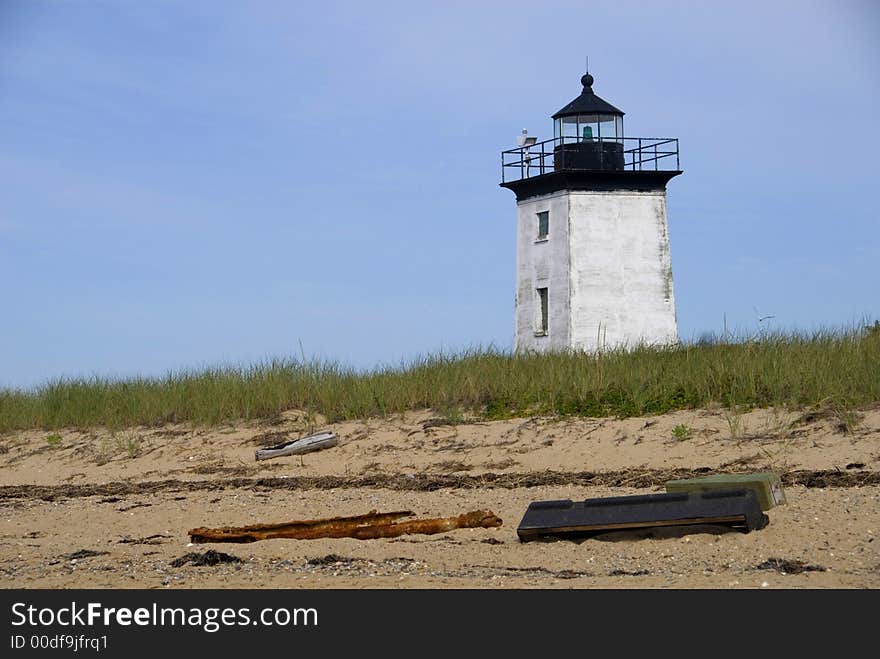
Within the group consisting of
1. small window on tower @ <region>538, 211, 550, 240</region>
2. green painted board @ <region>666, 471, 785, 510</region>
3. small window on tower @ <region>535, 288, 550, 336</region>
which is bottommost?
green painted board @ <region>666, 471, 785, 510</region>

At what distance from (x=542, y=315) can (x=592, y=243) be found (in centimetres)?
165

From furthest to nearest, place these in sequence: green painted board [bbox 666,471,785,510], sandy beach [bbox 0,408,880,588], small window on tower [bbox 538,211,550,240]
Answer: small window on tower [bbox 538,211,550,240], green painted board [bbox 666,471,785,510], sandy beach [bbox 0,408,880,588]

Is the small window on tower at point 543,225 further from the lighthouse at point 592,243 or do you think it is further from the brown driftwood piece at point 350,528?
the brown driftwood piece at point 350,528

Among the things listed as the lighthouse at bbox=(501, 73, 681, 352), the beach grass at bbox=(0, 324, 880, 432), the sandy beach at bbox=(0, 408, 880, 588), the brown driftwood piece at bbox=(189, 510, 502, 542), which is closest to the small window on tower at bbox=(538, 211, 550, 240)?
the lighthouse at bbox=(501, 73, 681, 352)

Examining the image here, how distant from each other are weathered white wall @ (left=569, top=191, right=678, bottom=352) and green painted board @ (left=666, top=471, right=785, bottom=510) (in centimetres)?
1293

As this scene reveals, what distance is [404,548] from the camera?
9.48 m

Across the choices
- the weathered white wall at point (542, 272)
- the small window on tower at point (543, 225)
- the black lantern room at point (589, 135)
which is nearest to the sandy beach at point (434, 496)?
the weathered white wall at point (542, 272)

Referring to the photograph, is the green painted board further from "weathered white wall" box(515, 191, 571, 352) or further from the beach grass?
"weathered white wall" box(515, 191, 571, 352)

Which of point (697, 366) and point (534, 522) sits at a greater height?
point (697, 366)

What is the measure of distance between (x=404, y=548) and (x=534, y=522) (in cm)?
99

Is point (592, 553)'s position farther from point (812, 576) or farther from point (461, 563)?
point (812, 576)

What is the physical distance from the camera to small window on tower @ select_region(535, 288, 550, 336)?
2378cm

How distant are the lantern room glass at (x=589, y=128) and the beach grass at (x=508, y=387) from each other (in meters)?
7.53

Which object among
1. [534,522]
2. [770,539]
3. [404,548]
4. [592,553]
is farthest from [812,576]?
[404,548]
